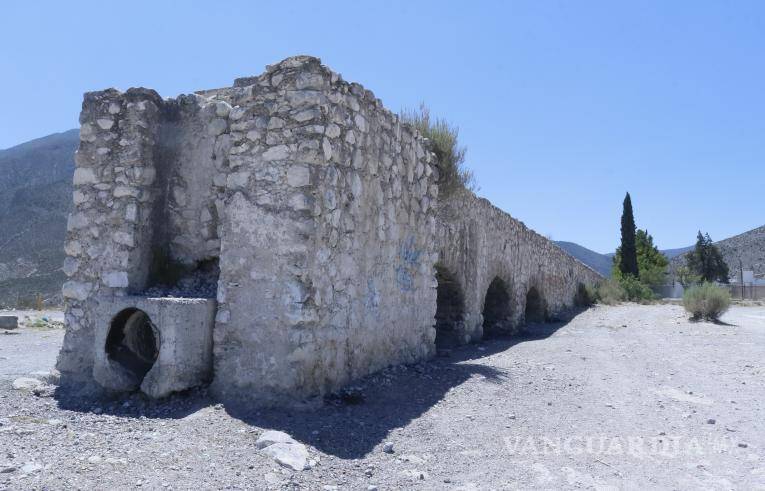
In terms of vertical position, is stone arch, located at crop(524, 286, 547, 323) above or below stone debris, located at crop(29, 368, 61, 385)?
above

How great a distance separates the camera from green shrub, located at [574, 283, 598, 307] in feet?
72.3

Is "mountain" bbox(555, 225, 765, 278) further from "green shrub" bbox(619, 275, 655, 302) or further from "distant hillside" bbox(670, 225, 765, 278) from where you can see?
"green shrub" bbox(619, 275, 655, 302)

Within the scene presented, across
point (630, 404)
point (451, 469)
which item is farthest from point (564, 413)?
point (451, 469)

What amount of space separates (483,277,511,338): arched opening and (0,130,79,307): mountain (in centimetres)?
1389

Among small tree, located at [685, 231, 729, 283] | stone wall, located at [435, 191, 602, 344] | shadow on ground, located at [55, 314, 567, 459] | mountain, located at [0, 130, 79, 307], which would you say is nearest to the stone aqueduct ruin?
shadow on ground, located at [55, 314, 567, 459]

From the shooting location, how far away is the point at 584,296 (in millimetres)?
22875

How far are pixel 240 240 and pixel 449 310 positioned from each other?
529 cm

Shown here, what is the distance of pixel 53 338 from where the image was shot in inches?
354

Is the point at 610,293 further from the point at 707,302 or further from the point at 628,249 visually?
the point at 707,302

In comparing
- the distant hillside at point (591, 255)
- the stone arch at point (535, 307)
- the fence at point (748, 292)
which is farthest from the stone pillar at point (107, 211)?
the distant hillside at point (591, 255)

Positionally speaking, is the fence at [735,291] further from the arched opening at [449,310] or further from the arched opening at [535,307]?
the arched opening at [449,310]

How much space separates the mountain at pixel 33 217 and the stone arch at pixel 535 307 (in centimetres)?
1478

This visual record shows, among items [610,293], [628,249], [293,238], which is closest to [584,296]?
[610,293]

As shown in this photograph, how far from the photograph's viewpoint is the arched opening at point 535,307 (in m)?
15.3
